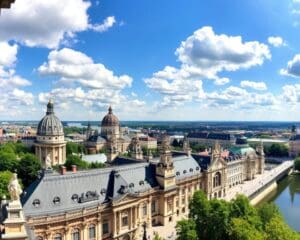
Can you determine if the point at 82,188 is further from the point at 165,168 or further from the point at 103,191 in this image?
the point at 165,168

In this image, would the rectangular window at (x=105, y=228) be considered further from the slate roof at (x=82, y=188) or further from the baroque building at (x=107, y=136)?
the baroque building at (x=107, y=136)

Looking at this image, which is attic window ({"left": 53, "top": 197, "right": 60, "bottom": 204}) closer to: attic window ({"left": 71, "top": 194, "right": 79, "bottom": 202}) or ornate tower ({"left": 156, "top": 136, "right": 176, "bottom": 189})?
attic window ({"left": 71, "top": 194, "right": 79, "bottom": 202})

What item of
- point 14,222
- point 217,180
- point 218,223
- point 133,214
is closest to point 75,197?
point 133,214

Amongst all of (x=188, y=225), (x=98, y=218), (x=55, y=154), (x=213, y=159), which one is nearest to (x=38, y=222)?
(x=98, y=218)

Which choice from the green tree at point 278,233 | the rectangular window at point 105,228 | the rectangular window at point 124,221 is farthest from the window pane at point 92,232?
the green tree at point 278,233

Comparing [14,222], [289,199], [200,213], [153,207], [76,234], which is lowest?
[289,199]

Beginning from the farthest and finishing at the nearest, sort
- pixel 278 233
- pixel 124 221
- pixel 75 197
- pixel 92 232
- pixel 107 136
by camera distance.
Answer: pixel 107 136 → pixel 124 221 → pixel 92 232 → pixel 75 197 → pixel 278 233

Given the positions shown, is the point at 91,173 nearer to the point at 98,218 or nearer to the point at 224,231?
the point at 98,218
